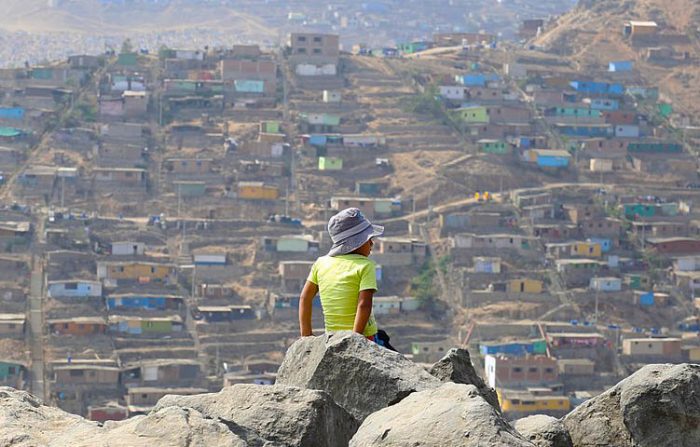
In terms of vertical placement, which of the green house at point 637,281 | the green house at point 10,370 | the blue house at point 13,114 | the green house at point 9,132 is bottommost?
the green house at point 10,370

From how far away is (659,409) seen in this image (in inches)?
189

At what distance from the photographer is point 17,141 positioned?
4106cm

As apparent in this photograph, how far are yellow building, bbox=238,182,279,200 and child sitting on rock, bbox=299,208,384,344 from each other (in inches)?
1333

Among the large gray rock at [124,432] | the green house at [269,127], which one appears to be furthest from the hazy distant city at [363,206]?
the large gray rock at [124,432]

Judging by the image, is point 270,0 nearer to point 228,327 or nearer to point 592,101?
point 592,101

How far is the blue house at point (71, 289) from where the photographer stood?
32438 millimetres

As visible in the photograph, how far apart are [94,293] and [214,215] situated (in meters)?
6.07

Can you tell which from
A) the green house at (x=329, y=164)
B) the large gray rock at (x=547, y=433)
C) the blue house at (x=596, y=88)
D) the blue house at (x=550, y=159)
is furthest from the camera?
the blue house at (x=596, y=88)

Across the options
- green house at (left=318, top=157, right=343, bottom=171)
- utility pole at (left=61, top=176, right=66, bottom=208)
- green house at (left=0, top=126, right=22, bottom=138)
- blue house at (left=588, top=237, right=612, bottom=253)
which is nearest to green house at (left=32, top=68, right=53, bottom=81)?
green house at (left=0, top=126, right=22, bottom=138)

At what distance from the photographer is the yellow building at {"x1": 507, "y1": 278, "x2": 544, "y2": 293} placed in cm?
3475

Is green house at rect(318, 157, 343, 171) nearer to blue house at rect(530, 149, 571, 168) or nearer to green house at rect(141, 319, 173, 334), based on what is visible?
blue house at rect(530, 149, 571, 168)

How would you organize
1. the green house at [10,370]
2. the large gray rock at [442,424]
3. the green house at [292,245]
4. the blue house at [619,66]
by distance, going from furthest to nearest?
1. the blue house at [619,66]
2. the green house at [292,245]
3. the green house at [10,370]
4. the large gray rock at [442,424]

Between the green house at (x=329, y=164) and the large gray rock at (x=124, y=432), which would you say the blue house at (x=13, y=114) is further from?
the large gray rock at (x=124, y=432)

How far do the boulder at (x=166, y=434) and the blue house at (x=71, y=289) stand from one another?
2852 cm
